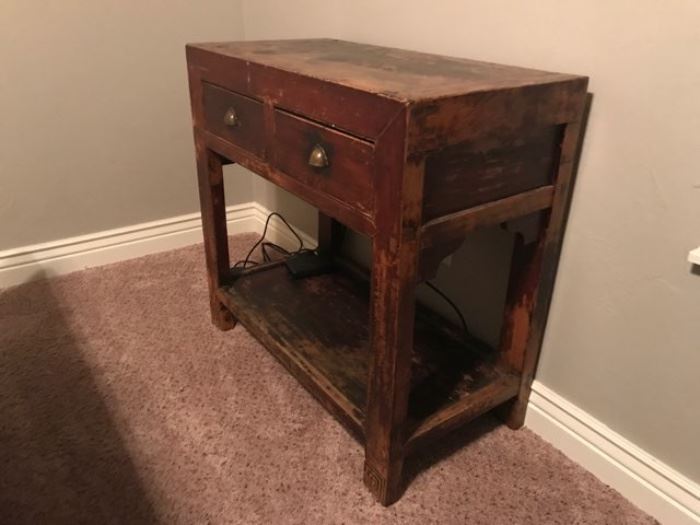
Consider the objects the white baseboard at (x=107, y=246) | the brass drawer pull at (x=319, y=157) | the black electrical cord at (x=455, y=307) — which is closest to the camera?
the brass drawer pull at (x=319, y=157)

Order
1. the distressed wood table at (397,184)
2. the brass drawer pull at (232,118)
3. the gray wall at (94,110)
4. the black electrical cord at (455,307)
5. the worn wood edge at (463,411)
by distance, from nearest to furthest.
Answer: the distressed wood table at (397,184) → the worn wood edge at (463,411) → the brass drawer pull at (232,118) → the black electrical cord at (455,307) → the gray wall at (94,110)

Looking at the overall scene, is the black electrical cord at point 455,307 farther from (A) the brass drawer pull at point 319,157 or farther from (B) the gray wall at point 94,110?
(B) the gray wall at point 94,110

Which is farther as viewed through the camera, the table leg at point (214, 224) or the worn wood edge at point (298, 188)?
the table leg at point (214, 224)

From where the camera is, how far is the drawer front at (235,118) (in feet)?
3.38

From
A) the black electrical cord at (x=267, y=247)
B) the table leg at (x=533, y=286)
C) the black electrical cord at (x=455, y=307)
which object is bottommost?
the black electrical cord at (x=267, y=247)

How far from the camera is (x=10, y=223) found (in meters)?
1.61

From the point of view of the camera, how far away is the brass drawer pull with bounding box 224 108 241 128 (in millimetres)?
1087

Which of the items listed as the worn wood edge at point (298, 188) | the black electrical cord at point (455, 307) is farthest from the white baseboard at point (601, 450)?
the worn wood edge at point (298, 188)

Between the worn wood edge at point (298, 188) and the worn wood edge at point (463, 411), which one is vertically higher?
the worn wood edge at point (298, 188)

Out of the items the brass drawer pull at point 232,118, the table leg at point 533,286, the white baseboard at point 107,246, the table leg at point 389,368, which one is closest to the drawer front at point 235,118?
the brass drawer pull at point 232,118

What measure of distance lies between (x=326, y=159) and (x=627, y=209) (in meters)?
0.48

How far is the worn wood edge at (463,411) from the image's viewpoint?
0.95 metres

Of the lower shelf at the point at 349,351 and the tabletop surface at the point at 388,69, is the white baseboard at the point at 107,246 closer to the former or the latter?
the lower shelf at the point at 349,351

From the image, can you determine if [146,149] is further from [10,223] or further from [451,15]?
[451,15]
